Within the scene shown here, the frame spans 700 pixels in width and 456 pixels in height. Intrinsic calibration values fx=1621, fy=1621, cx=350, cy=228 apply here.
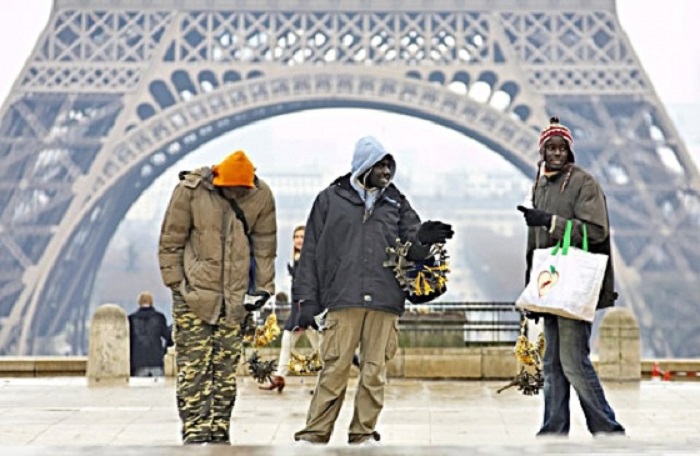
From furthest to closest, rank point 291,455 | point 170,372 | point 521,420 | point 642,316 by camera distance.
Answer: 1. point 642,316
2. point 170,372
3. point 521,420
4. point 291,455

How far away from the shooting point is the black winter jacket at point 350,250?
799 centimetres

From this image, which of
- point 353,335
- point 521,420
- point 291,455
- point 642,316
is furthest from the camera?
point 642,316

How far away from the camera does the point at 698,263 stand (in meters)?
48.2

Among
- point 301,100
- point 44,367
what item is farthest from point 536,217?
point 301,100

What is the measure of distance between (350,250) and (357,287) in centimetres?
20

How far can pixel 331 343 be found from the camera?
26.4ft

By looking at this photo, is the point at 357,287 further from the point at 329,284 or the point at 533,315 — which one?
the point at 533,315

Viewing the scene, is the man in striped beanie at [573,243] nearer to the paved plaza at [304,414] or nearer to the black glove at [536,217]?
the black glove at [536,217]

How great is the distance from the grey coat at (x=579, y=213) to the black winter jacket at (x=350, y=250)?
71 cm

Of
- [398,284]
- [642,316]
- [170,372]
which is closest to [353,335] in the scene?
[398,284]

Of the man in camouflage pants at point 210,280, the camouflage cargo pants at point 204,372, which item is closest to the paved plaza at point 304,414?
the camouflage cargo pants at point 204,372

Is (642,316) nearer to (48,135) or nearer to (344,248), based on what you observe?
(48,135)

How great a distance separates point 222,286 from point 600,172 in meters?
40.9

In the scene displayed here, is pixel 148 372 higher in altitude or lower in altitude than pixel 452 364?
lower
